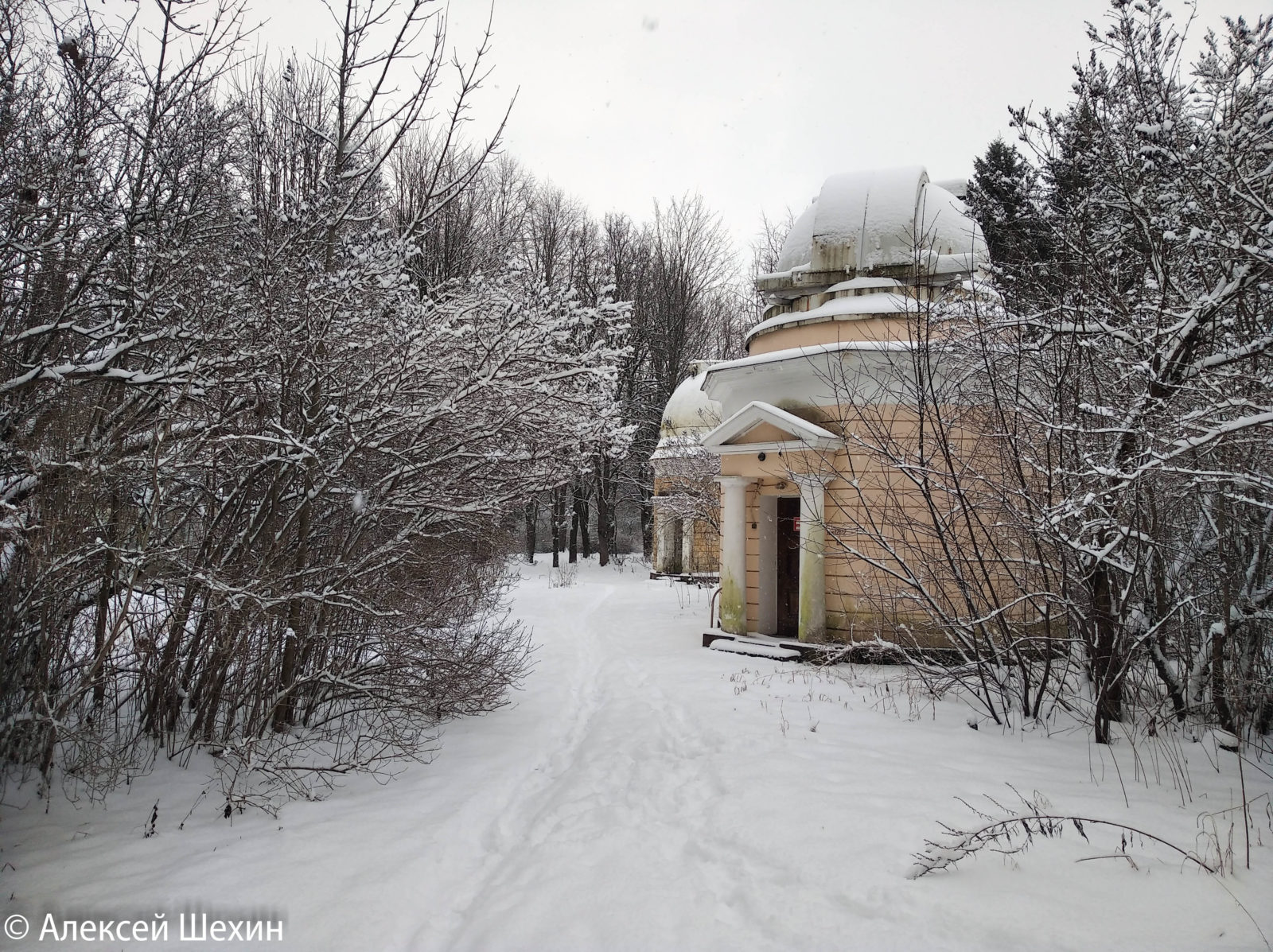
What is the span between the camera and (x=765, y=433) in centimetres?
1164

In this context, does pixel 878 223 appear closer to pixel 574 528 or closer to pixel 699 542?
pixel 699 542

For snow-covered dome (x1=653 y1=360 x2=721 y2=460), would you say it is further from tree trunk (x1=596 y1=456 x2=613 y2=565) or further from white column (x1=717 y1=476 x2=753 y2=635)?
white column (x1=717 y1=476 x2=753 y2=635)

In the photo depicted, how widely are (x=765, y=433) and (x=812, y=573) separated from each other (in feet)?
7.61

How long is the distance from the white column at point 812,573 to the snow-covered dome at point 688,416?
10147 millimetres

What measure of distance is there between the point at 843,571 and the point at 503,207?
20.4 metres

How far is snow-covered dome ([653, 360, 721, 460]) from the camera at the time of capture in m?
22.1

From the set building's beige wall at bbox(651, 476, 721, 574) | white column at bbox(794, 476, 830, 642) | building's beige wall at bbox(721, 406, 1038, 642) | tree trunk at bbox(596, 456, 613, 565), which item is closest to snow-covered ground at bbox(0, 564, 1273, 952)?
building's beige wall at bbox(721, 406, 1038, 642)

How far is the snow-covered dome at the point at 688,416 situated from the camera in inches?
872

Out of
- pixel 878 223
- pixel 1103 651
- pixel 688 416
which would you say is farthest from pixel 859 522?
pixel 688 416

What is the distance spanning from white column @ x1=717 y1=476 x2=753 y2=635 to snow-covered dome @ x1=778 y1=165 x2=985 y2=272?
13.3ft

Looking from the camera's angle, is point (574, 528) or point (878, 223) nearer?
point (878, 223)

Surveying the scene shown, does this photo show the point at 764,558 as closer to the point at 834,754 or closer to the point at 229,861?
the point at 834,754

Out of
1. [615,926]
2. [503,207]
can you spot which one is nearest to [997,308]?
[615,926]

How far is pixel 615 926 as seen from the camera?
11.5ft
